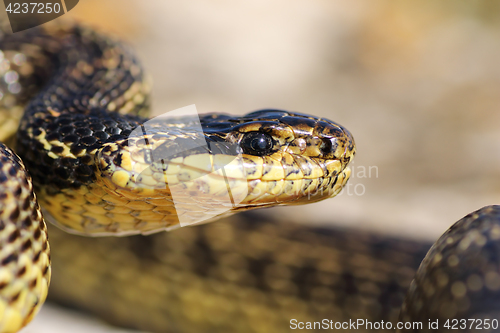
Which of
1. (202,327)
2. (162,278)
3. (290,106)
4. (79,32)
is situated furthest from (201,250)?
(290,106)

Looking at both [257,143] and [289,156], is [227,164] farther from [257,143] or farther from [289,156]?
[289,156]

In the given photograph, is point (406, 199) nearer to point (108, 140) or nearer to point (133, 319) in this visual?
point (133, 319)
